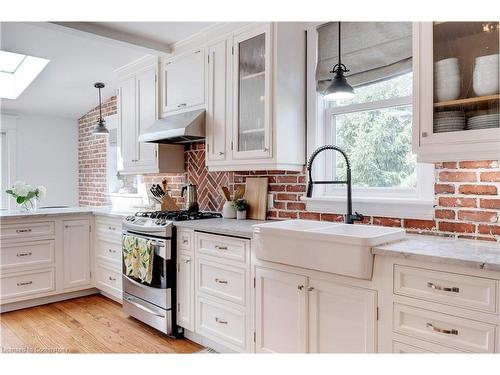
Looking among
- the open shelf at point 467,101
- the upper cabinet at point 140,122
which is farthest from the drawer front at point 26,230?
the open shelf at point 467,101

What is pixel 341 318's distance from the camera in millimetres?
1915

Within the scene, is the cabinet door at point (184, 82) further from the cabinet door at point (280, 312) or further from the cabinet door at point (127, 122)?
the cabinet door at point (280, 312)

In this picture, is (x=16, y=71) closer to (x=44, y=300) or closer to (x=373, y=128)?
(x=44, y=300)

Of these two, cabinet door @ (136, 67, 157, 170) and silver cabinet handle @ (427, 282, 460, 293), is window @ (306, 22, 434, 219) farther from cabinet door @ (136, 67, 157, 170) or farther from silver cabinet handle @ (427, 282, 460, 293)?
cabinet door @ (136, 67, 157, 170)

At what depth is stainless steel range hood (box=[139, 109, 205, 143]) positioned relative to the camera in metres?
3.10

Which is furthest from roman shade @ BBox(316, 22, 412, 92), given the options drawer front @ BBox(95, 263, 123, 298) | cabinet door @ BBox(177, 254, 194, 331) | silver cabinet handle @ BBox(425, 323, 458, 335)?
drawer front @ BBox(95, 263, 123, 298)

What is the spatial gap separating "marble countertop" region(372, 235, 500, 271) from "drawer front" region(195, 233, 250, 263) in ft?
2.94

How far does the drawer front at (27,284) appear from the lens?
11.4 feet

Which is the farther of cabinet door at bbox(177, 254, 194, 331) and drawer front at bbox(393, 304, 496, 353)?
cabinet door at bbox(177, 254, 194, 331)

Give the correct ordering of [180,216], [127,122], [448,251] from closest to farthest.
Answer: [448,251] < [180,216] < [127,122]

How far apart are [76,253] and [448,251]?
3473 millimetres

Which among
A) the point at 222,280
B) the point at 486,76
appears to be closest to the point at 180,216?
the point at 222,280

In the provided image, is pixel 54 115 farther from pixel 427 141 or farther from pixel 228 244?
pixel 427 141

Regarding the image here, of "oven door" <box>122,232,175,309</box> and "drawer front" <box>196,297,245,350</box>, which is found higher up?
"oven door" <box>122,232,175,309</box>
